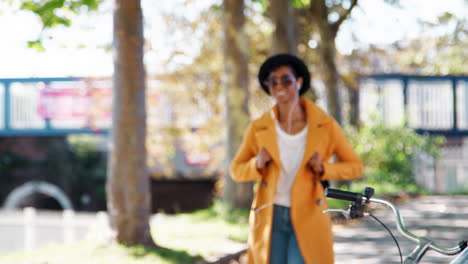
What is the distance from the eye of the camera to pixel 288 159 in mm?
4039

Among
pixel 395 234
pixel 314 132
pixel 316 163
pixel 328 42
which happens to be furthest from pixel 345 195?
pixel 328 42

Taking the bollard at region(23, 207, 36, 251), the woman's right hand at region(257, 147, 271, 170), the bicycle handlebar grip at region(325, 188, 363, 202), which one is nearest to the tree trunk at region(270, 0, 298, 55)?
the woman's right hand at region(257, 147, 271, 170)

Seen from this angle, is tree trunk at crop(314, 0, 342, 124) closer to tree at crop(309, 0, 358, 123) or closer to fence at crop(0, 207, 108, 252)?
tree at crop(309, 0, 358, 123)

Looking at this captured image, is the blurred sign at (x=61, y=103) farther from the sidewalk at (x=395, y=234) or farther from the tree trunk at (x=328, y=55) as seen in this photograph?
the sidewalk at (x=395, y=234)

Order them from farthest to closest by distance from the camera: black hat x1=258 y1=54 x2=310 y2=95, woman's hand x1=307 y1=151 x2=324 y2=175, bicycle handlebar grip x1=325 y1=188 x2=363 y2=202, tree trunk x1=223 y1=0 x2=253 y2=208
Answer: tree trunk x1=223 y1=0 x2=253 y2=208 < black hat x1=258 y1=54 x2=310 y2=95 < woman's hand x1=307 y1=151 x2=324 y2=175 < bicycle handlebar grip x1=325 y1=188 x2=363 y2=202

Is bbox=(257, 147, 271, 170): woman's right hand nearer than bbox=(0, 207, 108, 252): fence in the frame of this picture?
Yes

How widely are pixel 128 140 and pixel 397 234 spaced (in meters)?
3.91

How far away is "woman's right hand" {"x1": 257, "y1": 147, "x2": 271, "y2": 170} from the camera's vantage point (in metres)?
3.95

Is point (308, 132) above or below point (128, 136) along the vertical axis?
above

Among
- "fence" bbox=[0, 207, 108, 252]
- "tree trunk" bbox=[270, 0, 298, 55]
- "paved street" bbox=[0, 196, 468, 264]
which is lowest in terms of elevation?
"fence" bbox=[0, 207, 108, 252]

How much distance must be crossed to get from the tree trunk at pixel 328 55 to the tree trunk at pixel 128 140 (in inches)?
334

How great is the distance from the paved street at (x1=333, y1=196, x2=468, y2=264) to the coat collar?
2.58 meters

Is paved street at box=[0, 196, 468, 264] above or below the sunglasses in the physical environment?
below

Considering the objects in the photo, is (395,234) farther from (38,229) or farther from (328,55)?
(38,229)
